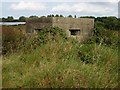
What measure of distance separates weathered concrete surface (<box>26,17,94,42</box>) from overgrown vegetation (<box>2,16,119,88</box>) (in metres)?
1.36

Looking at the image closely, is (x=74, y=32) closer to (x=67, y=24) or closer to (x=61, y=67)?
(x=67, y=24)

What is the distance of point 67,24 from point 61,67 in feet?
14.9

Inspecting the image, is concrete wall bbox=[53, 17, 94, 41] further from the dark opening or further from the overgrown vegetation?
the overgrown vegetation

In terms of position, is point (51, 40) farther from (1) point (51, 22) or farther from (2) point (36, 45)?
(1) point (51, 22)

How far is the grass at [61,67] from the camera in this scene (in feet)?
17.4

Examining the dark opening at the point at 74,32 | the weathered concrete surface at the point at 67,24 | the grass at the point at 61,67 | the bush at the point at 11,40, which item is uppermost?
the weathered concrete surface at the point at 67,24

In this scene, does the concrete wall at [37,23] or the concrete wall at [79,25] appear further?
the concrete wall at [79,25]

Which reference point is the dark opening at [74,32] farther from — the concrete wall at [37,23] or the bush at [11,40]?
the bush at [11,40]

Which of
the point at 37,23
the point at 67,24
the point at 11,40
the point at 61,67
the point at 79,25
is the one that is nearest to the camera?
the point at 61,67

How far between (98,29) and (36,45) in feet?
10.3

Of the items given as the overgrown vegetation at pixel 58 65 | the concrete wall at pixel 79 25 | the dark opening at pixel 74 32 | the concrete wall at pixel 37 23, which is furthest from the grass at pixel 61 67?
the dark opening at pixel 74 32

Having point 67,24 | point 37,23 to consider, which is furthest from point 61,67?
point 37,23

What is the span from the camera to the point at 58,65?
5.71m

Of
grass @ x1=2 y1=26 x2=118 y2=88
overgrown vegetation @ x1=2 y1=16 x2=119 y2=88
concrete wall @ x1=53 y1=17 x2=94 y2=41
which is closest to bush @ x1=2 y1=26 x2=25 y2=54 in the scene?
overgrown vegetation @ x1=2 y1=16 x2=119 y2=88
